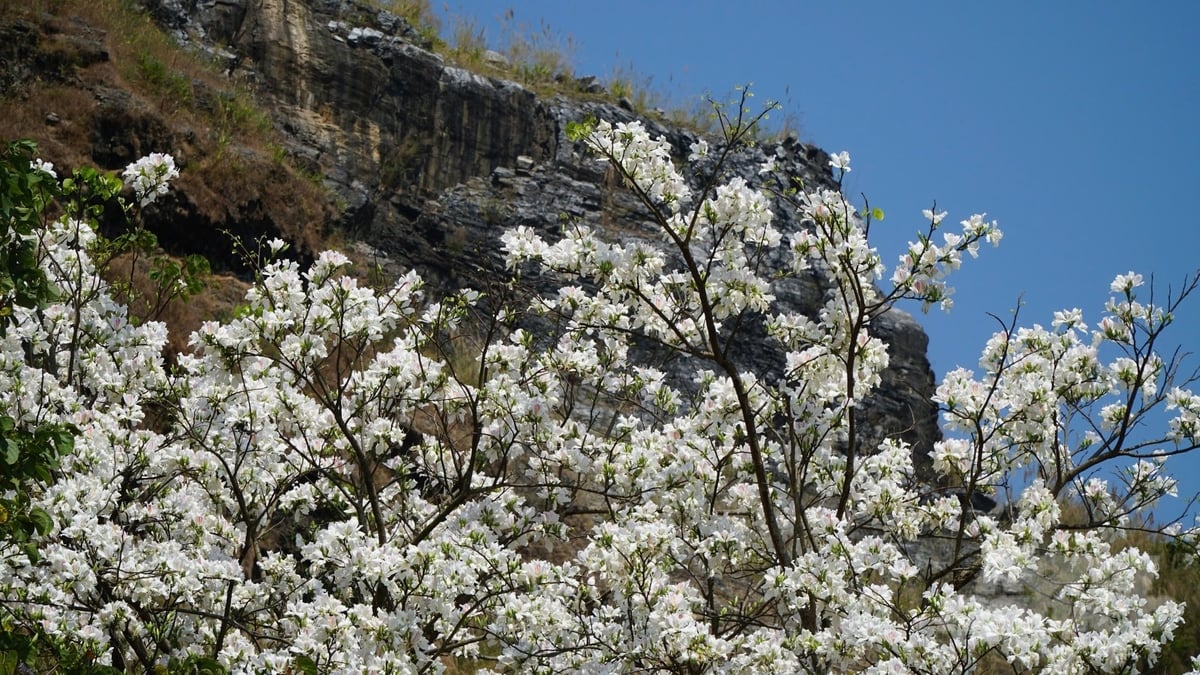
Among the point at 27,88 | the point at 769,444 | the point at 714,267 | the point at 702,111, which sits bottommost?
the point at 769,444

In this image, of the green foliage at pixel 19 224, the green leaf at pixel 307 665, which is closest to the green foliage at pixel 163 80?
the green foliage at pixel 19 224

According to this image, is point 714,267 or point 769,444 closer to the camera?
point 714,267

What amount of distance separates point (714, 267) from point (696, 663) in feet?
6.88

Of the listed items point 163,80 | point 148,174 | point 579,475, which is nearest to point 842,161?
point 579,475

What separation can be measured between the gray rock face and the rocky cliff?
0.02 meters

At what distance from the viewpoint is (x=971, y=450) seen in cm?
743

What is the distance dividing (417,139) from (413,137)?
0.25 ft

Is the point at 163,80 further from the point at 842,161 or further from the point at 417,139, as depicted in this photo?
the point at 842,161

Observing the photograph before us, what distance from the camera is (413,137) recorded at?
1939cm

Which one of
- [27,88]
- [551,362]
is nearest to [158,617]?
[551,362]

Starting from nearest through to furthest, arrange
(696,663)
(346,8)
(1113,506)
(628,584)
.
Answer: (696,663), (628,584), (1113,506), (346,8)

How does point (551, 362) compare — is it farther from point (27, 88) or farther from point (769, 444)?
point (27, 88)

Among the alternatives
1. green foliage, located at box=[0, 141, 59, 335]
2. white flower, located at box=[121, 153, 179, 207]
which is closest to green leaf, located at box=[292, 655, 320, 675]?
green foliage, located at box=[0, 141, 59, 335]

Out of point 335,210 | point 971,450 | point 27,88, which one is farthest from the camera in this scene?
point 335,210
